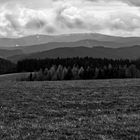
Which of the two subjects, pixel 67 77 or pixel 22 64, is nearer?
pixel 67 77

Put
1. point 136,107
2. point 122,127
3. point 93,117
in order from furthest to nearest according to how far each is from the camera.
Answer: point 136,107
point 93,117
point 122,127

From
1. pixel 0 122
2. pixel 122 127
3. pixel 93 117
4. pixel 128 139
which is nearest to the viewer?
pixel 128 139

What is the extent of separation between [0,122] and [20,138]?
403 cm

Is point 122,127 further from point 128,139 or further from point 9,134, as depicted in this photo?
point 9,134

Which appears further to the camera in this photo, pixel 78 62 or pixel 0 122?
pixel 78 62

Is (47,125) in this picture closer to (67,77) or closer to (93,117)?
(93,117)

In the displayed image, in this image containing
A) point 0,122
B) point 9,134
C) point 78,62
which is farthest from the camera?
point 78,62

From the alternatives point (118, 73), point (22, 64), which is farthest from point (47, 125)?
point (22, 64)

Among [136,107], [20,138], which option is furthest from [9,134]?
[136,107]

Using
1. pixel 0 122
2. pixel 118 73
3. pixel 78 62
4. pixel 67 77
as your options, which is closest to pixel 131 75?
pixel 118 73

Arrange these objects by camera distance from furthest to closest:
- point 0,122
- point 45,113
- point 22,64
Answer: point 22,64, point 45,113, point 0,122

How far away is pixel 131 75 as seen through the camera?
368 feet

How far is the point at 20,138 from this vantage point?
11.5m

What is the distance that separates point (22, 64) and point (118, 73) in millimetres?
73071
